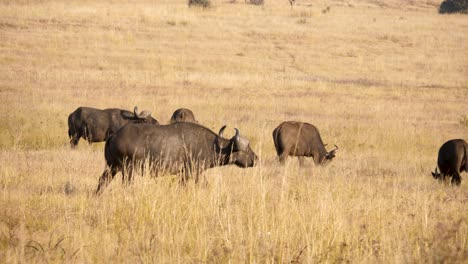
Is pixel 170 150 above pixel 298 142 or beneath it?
above

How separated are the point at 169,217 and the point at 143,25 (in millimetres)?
39788

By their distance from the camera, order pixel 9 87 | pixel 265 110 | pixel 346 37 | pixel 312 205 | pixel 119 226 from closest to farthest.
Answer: pixel 119 226 < pixel 312 205 < pixel 265 110 < pixel 9 87 < pixel 346 37

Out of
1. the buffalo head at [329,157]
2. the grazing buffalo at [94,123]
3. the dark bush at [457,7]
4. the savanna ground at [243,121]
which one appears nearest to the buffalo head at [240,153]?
the savanna ground at [243,121]

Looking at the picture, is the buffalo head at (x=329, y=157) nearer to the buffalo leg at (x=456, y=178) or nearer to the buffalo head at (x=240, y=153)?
Answer: the buffalo leg at (x=456, y=178)

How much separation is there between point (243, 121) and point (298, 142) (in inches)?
221

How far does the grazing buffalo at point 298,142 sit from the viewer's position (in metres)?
15.1

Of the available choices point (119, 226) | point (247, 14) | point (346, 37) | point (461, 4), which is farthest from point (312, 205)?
point (461, 4)

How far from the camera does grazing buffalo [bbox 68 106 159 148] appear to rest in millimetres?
17125

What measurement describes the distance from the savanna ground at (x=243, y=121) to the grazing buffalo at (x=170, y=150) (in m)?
0.37

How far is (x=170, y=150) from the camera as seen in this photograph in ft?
33.3

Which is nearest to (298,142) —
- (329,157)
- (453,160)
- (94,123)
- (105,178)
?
(329,157)

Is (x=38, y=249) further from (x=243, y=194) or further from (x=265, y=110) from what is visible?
(x=265, y=110)

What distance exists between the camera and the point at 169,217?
7016mm

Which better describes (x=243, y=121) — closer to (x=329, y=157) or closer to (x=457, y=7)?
(x=329, y=157)
